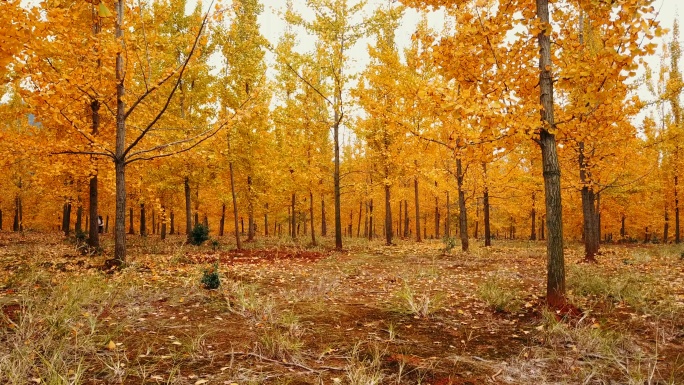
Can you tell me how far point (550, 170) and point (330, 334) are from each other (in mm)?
3335

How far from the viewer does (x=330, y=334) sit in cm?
384

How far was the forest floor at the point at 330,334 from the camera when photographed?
2.81 m

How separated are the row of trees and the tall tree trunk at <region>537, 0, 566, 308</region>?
2 cm

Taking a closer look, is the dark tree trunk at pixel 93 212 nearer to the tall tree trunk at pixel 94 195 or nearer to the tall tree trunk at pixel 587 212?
the tall tree trunk at pixel 94 195

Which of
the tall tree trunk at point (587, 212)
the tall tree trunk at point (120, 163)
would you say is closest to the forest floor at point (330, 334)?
the tall tree trunk at point (120, 163)

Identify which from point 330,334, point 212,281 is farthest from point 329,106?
point 330,334

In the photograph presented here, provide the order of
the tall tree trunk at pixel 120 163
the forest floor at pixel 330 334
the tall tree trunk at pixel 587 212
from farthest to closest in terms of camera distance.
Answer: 1. the tall tree trunk at pixel 587 212
2. the tall tree trunk at pixel 120 163
3. the forest floor at pixel 330 334

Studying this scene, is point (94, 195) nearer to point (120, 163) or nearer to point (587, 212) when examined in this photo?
point (120, 163)

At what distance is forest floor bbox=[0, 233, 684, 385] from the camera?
281 cm

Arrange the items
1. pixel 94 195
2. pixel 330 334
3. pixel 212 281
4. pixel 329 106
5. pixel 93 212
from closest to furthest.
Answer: pixel 330 334, pixel 212 281, pixel 93 212, pixel 94 195, pixel 329 106

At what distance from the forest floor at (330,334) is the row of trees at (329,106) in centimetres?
112

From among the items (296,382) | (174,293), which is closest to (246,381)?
(296,382)

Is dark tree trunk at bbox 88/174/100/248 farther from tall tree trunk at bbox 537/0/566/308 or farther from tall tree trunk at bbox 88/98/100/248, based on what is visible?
tall tree trunk at bbox 537/0/566/308

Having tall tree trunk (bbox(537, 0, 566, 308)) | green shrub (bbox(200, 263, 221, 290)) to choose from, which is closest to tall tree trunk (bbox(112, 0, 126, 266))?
green shrub (bbox(200, 263, 221, 290))
